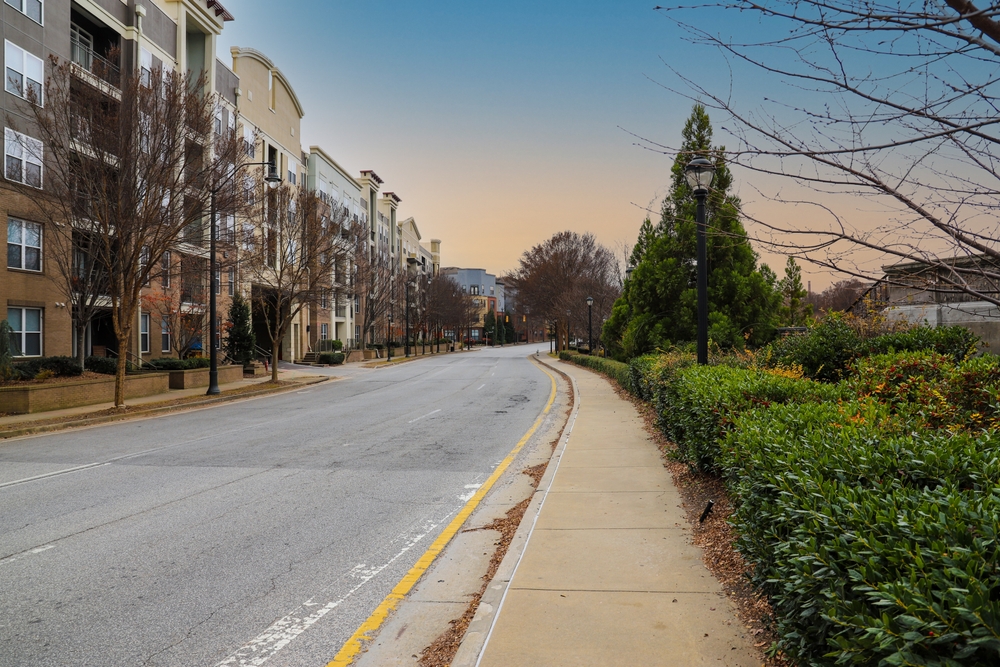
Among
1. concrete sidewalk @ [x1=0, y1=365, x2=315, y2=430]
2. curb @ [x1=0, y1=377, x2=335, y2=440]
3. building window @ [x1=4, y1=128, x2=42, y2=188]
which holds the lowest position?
curb @ [x1=0, y1=377, x2=335, y2=440]

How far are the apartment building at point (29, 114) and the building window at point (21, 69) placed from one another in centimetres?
3

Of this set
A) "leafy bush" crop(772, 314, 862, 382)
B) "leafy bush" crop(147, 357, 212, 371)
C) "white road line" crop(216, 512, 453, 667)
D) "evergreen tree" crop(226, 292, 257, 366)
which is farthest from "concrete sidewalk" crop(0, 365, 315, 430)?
"leafy bush" crop(772, 314, 862, 382)

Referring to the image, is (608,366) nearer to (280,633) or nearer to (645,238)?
(645,238)

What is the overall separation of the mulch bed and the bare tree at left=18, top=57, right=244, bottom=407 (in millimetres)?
15543

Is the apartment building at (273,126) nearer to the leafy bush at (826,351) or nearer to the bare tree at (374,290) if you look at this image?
the bare tree at (374,290)

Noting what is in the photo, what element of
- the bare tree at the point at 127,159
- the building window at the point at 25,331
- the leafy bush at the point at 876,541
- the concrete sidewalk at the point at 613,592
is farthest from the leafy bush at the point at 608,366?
the building window at the point at 25,331

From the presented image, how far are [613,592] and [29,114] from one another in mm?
25863

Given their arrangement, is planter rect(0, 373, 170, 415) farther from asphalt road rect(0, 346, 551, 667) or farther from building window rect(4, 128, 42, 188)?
building window rect(4, 128, 42, 188)

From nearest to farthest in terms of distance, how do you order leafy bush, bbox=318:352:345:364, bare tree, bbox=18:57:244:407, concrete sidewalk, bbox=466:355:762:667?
concrete sidewalk, bbox=466:355:762:667 < bare tree, bbox=18:57:244:407 < leafy bush, bbox=318:352:345:364

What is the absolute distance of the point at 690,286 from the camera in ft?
69.5

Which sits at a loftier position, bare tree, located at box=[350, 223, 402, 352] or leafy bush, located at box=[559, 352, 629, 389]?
bare tree, located at box=[350, 223, 402, 352]

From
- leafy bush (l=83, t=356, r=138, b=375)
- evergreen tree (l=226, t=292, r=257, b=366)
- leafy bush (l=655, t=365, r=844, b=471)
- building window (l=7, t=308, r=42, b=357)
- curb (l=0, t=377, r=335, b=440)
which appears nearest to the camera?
leafy bush (l=655, t=365, r=844, b=471)

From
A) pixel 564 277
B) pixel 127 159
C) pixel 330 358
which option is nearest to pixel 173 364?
pixel 127 159

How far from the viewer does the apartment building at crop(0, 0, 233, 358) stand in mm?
22266
